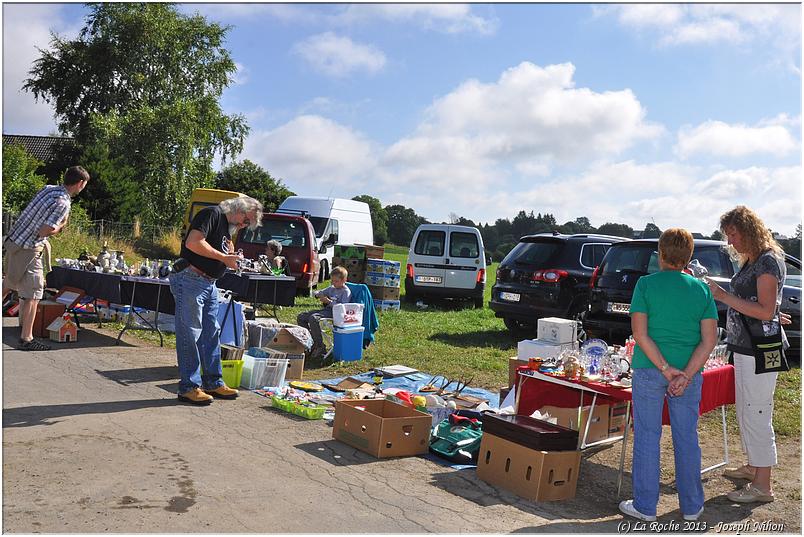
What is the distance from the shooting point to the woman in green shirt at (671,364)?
423cm

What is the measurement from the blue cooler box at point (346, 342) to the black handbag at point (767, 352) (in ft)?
17.5

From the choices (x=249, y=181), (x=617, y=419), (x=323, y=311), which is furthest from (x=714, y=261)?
(x=249, y=181)

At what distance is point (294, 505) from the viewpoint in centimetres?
421

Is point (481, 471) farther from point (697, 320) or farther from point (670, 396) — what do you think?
point (697, 320)

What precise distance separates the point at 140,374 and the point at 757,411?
596 centimetres

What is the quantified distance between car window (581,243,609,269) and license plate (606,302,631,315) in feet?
5.60

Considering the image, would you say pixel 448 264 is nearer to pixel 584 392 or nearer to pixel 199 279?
pixel 199 279

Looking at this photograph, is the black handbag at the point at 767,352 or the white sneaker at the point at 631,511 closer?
the white sneaker at the point at 631,511

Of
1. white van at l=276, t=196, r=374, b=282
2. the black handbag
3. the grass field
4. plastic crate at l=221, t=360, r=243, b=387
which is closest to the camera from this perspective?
the black handbag

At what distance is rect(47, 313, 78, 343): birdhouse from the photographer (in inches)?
368

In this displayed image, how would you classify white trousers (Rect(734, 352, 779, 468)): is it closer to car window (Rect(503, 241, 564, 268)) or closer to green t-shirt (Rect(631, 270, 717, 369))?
green t-shirt (Rect(631, 270, 717, 369))

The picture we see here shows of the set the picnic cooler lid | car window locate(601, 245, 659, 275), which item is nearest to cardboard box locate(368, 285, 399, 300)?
car window locate(601, 245, 659, 275)

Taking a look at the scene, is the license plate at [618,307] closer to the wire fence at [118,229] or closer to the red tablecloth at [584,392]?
the red tablecloth at [584,392]

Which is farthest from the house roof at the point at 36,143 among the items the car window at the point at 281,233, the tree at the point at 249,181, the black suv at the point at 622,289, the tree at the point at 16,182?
the black suv at the point at 622,289
